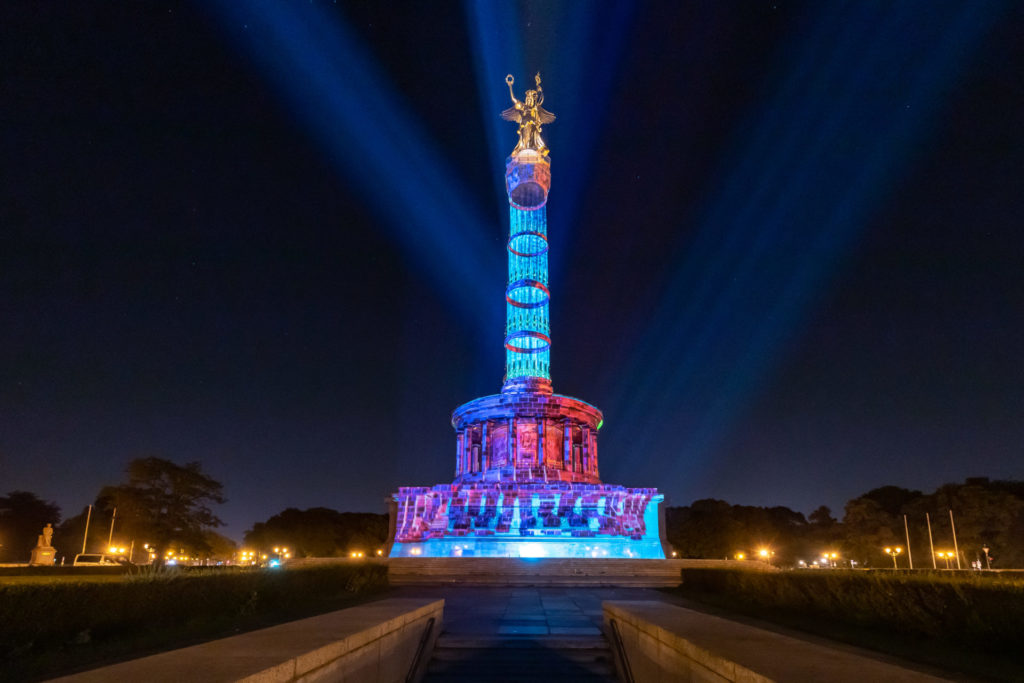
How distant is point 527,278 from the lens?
2370 inches

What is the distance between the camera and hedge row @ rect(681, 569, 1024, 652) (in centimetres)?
938

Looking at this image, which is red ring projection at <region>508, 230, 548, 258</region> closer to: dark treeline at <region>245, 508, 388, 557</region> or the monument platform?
the monument platform

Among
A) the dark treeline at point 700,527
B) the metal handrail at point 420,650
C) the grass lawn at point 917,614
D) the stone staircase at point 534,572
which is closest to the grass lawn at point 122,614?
the metal handrail at point 420,650

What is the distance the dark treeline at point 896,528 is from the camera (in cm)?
5088

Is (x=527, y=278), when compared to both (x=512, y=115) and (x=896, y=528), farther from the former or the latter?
(x=896, y=528)

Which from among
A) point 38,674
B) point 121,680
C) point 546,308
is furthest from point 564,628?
point 546,308

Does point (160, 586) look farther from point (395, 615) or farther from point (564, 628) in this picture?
point (564, 628)

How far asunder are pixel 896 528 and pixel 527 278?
42639mm

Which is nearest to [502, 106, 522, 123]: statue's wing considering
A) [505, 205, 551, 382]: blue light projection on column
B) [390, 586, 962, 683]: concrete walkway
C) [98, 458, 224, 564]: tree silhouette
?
[505, 205, 551, 382]: blue light projection on column

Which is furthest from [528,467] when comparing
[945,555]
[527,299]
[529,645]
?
[529,645]

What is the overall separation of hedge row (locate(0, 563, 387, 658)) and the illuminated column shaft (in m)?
41.8

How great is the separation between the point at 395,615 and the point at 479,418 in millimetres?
47090

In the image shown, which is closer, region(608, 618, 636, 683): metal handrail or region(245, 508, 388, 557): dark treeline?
region(608, 618, 636, 683): metal handrail

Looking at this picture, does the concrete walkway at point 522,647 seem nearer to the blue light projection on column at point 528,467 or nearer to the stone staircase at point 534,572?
the stone staircase at point 534,572
